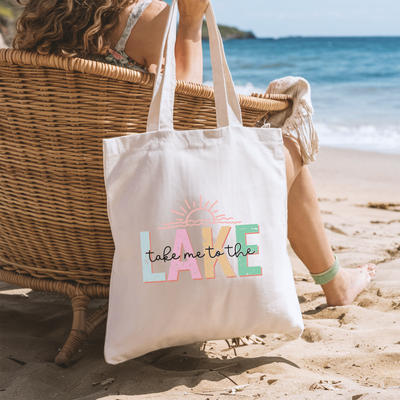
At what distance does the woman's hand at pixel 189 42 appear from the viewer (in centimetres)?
131

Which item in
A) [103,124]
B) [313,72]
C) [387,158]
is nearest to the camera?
[103,124]

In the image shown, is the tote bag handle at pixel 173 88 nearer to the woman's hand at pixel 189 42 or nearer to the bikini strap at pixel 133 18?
the woman's hand at pixel 189 42

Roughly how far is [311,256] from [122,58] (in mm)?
990

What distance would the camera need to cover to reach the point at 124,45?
142cm

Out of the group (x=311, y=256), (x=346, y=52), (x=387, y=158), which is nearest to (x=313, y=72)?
(x=346, y=52)

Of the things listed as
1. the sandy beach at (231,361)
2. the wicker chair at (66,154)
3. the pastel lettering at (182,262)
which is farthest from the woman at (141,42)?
the pastel lettering at (182,262)

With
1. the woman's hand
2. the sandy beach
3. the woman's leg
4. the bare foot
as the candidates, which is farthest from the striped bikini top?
the bare foot

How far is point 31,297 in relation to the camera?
2004 millimetres

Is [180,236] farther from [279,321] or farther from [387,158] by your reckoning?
[387,158]

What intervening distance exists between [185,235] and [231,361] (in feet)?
1.60

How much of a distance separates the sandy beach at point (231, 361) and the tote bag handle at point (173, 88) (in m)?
0.69

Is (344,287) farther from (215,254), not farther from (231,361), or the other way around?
(215,254)

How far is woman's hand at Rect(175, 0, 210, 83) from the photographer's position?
51.6 inches

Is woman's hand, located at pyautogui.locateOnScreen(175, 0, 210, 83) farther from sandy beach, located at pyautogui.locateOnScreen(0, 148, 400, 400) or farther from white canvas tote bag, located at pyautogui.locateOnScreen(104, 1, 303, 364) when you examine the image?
sandy beach, located at pyautogui.locateOnScreen(0, 148, 400, 400)
